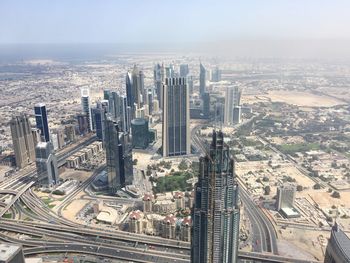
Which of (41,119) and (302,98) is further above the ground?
(41,119)

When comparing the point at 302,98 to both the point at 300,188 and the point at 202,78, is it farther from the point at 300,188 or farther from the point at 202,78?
the point at 300,188

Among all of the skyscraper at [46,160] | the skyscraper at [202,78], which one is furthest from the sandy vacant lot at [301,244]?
the skyscraper at [202,78]

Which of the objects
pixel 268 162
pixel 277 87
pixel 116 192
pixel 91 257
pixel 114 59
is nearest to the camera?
pixel 91 257

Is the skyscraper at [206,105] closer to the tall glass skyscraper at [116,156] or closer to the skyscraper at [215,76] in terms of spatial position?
the skyscraper at [215,76]

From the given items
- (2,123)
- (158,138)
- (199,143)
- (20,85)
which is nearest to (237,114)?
(199,143)

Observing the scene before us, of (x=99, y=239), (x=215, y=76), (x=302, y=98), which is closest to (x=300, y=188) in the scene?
(x=99, y=239)

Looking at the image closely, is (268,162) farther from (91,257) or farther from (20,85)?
(20,85)
